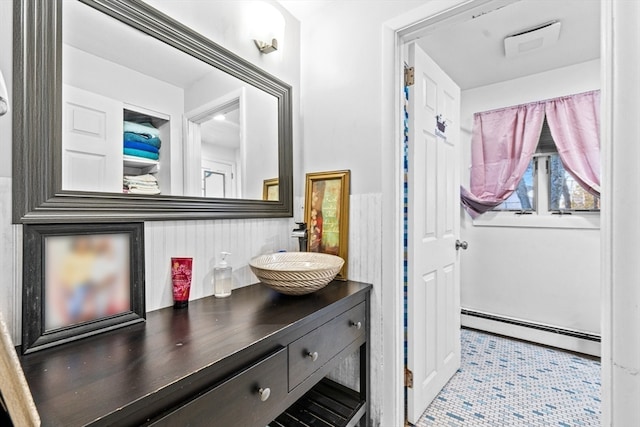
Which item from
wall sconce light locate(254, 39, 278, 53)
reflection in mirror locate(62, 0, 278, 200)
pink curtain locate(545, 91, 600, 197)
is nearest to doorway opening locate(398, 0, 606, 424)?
pink curtain locate(545, 91, 600, 197)

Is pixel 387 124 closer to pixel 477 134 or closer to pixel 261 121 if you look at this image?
pixel 261 121

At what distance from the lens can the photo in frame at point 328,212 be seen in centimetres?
156

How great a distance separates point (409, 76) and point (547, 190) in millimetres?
1850

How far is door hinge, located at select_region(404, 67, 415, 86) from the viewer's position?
1610 mm

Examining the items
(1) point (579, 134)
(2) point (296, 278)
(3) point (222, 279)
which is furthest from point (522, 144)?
(3) point (222, 279)

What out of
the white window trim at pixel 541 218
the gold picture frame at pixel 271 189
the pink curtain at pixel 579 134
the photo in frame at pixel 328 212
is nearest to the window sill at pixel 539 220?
the white window trim at pixel 541 218

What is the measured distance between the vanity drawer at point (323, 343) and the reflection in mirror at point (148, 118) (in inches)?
28.3

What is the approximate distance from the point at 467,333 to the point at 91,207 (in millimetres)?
3011

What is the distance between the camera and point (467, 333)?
9.17 ft

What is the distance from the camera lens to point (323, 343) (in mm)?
1139

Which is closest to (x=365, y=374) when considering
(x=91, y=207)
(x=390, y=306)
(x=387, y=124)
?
(x=390, y=306)

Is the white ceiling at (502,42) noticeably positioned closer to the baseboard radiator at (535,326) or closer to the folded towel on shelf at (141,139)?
the folded towel on shelf at (141,139)

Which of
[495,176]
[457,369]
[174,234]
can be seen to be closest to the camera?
[174,234]

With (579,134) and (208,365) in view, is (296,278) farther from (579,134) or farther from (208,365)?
(579,134)
